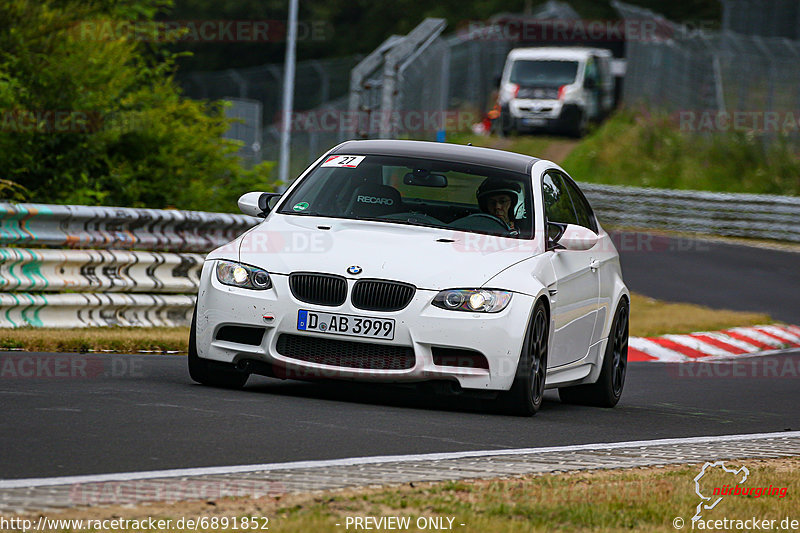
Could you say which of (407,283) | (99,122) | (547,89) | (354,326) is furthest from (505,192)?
(547,89)

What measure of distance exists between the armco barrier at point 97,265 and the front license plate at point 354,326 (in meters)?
4.39

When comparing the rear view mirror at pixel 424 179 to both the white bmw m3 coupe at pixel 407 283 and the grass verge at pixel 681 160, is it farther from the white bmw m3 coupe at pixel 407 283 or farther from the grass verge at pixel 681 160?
the grass verge at pixel 681 160

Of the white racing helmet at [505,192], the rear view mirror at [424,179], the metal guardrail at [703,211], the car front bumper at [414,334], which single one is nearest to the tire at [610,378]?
the white racing helmet at [505,192]

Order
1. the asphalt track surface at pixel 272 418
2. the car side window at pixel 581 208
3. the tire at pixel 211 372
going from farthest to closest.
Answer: the car side window at pixel 581 208 → the tire at pixel 211 372 → the asphalt track surface at pixel 272 418

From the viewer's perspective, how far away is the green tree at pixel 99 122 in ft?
53.6

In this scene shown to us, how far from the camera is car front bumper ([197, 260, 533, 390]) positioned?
323 inches

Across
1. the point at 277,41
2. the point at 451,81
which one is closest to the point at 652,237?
the point at 451,81

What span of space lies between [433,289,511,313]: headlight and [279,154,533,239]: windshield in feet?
3.03

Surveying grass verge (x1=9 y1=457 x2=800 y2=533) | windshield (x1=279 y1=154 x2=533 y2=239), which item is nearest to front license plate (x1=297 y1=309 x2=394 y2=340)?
windshield (x1=279 y1=154 x2=533 y2=239)

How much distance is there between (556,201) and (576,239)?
0.86 meters

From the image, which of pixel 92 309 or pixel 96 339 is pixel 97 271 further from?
pixel 96 339

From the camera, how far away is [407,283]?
324 inches

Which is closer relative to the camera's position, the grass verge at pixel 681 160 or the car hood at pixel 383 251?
the car hood at pixel 383 251

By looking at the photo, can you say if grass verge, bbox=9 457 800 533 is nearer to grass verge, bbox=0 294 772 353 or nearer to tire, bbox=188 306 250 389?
tire, bbox=188 306 250 389
